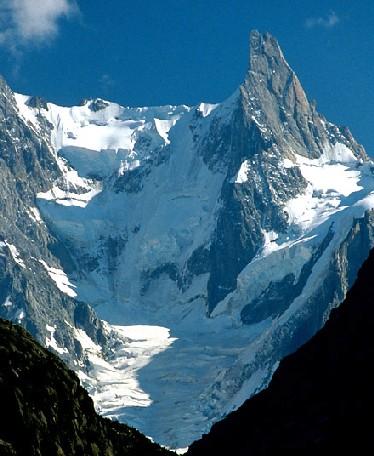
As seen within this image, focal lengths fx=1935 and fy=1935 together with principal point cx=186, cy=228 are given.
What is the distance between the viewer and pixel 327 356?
77.7 m

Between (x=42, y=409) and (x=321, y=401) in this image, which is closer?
(x=42, y=409)

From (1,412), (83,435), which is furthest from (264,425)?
(1,412)

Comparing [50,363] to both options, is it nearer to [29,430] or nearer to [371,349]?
[29,430]

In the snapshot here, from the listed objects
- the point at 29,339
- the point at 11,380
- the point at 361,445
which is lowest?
the point at 361,445

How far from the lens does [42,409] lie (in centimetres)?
6694

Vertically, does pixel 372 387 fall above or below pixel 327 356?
below

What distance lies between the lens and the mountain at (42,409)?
65.1 m

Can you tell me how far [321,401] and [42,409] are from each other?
11.9m

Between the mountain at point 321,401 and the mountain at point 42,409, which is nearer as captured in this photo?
the mountain at point 42,409

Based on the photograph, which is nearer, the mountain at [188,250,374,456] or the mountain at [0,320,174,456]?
the mountain at [0,320,174,456]

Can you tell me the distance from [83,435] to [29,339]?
459 cm

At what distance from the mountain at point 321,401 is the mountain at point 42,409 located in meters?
5.63

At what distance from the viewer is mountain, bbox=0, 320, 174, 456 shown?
65.1m

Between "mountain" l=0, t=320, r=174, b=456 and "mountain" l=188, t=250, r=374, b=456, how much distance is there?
5.63 m
